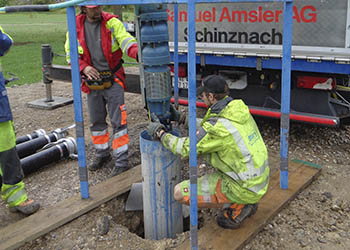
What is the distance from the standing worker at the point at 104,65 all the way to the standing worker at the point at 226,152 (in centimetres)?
136

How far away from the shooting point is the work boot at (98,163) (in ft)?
16.2

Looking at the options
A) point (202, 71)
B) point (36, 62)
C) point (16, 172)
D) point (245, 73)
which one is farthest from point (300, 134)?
point (36, 62)

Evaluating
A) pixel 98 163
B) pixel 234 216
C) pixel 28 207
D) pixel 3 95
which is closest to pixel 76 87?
pixel 3 95

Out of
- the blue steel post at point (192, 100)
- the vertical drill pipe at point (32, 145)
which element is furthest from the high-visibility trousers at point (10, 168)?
the blue steel post at point (192, 100)

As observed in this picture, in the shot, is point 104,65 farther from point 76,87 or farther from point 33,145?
point 33,145

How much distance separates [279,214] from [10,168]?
8.21 feet

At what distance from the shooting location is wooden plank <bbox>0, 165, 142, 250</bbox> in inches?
136

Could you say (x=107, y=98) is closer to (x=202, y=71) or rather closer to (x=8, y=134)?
(x=8, y=134)

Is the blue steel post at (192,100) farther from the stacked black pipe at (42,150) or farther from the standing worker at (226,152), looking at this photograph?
the stacked black pipe at (42,150)

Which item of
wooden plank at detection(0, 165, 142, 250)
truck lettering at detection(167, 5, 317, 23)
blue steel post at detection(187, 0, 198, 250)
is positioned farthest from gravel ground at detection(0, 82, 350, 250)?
truck lettering at detection(167, 5, 317, 23)

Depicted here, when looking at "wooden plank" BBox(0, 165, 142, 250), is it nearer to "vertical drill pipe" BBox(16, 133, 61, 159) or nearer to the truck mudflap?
"vertical drill pipe" BBox(16, 133, 61, 159)

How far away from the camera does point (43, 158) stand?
4895mm

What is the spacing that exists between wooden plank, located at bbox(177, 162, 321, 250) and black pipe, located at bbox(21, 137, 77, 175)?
2239 mm

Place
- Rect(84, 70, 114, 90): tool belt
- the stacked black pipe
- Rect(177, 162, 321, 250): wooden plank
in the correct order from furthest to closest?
the stacked black pipe, Rect(84, 70, 114, 90): tool belt, Rect(177, 162, 321, 250): wooden plank
